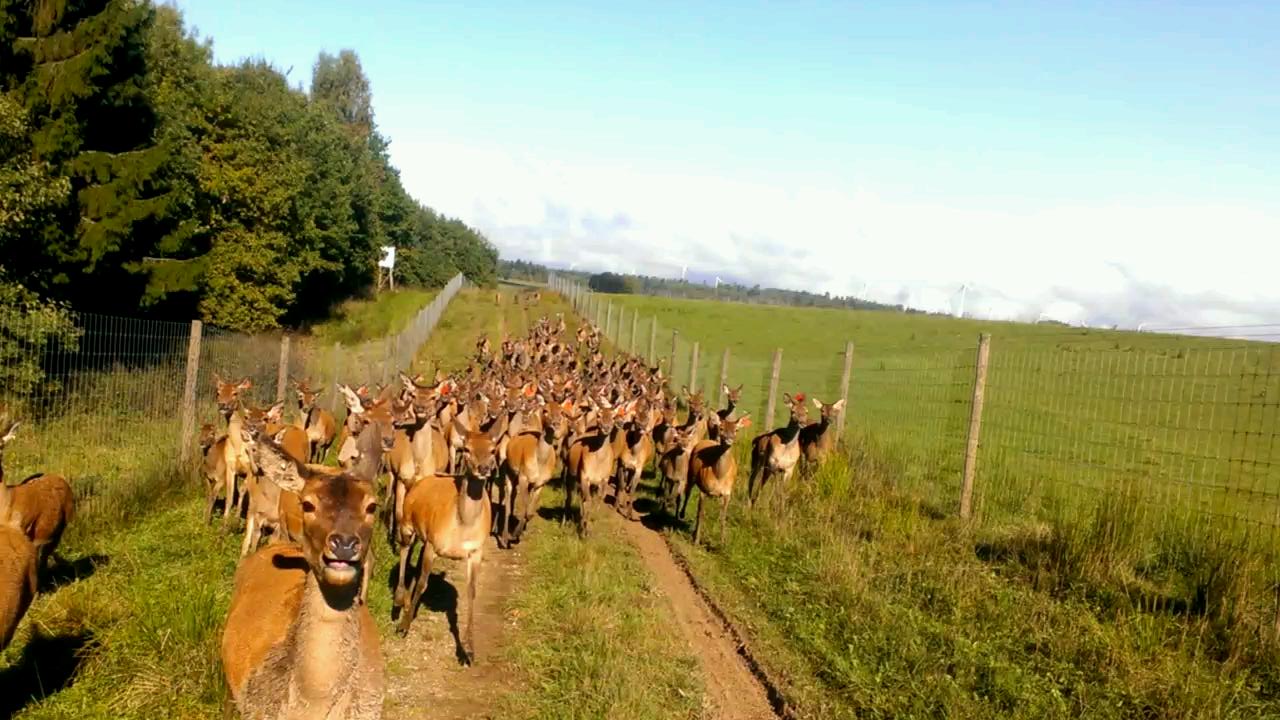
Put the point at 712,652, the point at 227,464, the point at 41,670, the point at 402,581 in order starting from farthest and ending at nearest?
the point at 227,464, the point at 402,581, the point at 712,652, the point at 41,670

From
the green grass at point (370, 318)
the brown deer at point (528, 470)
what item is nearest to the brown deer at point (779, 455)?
the brown deer at point (528, 470)

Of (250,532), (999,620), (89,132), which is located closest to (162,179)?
(89,132)

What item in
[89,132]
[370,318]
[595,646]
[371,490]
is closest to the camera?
[371,490]

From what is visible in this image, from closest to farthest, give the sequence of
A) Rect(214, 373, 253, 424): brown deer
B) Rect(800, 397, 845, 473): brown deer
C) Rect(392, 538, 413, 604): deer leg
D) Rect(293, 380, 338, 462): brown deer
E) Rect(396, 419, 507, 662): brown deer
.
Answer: Rect(396, 419, 507, 662): brown deer < Rect(392, 538, 413, 604): deer leg < Rect(214, 373, 253, 424): brown deer < Rect(293, 380, 338, 462): brown deer < Rect(800, 397, 845, 473): brown deer

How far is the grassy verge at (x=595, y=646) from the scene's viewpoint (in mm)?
6977

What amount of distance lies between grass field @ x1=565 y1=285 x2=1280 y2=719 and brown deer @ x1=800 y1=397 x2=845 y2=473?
0.53 metres

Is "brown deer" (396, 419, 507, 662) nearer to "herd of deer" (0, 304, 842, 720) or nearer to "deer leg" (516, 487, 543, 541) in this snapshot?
"herd of deer" (0, 304, 842, 720)

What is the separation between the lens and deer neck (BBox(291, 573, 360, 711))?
433 cm

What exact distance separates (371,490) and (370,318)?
2222 inches

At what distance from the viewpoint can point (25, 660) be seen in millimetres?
6809

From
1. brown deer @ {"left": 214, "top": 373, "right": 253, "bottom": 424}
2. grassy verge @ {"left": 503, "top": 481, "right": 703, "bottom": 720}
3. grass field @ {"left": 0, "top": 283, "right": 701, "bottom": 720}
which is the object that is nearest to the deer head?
grass field @ {"left": 0, "top": 283, "right": 701, "bottom": 720}

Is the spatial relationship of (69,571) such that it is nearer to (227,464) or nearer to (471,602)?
(227,464)

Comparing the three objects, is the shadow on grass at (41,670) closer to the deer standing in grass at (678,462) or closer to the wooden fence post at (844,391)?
the deer standing in grass at (678,462)

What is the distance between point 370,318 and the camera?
58438 millimetres
